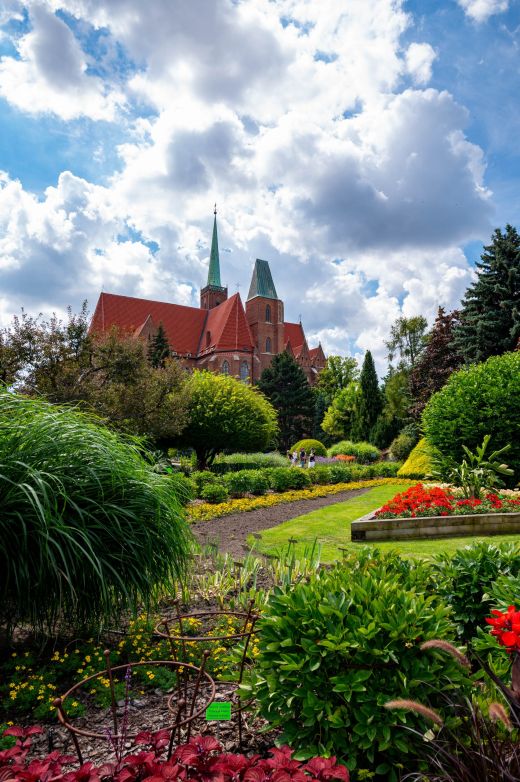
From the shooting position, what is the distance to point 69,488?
321cm

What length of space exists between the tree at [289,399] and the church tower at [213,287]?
73.7 ft

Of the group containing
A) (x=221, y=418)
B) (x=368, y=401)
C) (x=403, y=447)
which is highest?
(x=368, y=401)

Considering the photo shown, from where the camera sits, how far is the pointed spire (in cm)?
6488

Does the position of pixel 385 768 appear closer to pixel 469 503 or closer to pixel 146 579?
pixel 146 579

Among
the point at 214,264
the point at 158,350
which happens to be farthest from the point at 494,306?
the point at 214,264

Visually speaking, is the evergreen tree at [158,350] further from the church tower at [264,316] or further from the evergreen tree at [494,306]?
the church tower at [264,316]

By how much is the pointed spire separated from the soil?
54.1 m

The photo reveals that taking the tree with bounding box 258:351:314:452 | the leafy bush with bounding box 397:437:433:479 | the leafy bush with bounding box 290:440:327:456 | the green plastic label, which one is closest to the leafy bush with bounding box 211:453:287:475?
the leafy bush with bounding box 397:437:433:479

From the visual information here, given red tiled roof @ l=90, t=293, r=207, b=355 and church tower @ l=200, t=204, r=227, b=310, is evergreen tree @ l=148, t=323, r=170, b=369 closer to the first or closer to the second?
red tiled roof @ l=90, t=293, r=207, b=355

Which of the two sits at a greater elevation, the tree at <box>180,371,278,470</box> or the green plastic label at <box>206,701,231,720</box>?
the tree at <box>180,371,278,470</box>

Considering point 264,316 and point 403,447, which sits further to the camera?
point 264,316

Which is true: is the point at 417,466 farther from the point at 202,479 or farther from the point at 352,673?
the point at 352,673

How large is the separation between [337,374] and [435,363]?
28.6m

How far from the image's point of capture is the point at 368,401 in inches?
1351
